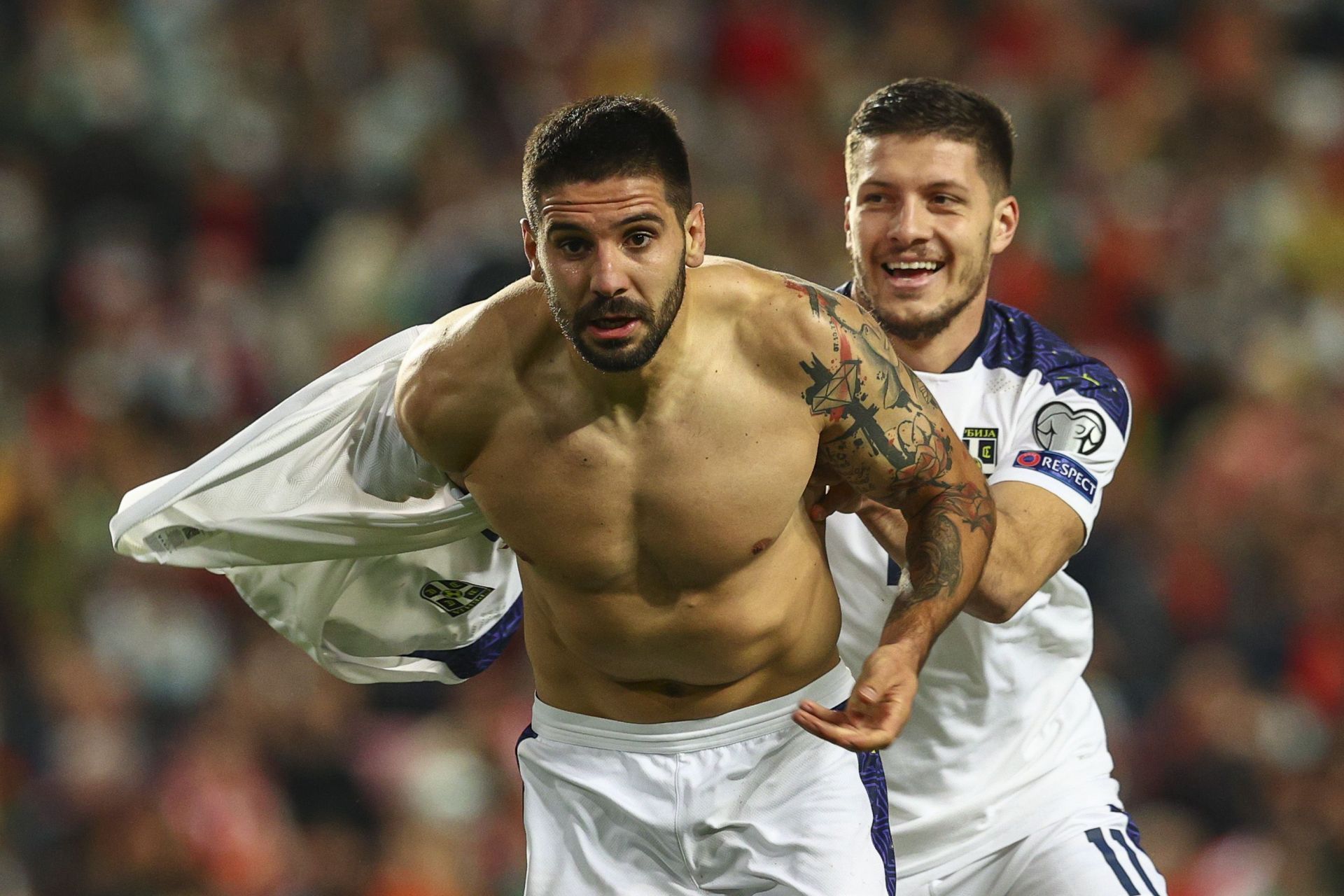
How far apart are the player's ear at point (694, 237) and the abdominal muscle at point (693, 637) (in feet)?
1.46

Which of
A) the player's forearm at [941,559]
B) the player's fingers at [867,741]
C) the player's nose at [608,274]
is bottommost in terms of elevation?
the player's fingers at [867,741]

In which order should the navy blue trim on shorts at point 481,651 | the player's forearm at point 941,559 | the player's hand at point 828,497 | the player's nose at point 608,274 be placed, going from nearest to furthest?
the player's nose at point 608,274 → the player's forearm at point 941,559 → the player's hand at point 828,497 → the navy blue trim on shorts at point 481,651

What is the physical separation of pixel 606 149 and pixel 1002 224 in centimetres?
124

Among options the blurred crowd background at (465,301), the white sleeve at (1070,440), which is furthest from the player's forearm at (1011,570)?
the blurred crowd background at (465,301)

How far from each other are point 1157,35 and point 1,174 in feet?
17.0

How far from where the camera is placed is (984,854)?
3221 mm

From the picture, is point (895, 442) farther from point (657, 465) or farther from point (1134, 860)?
point (1134, 860)

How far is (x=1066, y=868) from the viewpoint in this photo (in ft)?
10.2

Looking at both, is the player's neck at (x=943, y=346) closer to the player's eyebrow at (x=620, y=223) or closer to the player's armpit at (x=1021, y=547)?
the player's armpit at (x=1021, y=547)

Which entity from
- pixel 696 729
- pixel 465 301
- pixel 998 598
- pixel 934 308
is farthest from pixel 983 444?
pixel 465 301

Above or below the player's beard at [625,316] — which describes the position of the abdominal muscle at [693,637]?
below

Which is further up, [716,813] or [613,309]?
[613,309]

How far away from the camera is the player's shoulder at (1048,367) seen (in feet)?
10.7

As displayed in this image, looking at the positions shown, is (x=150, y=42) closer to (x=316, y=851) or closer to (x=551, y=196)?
(x=316, y=851)
